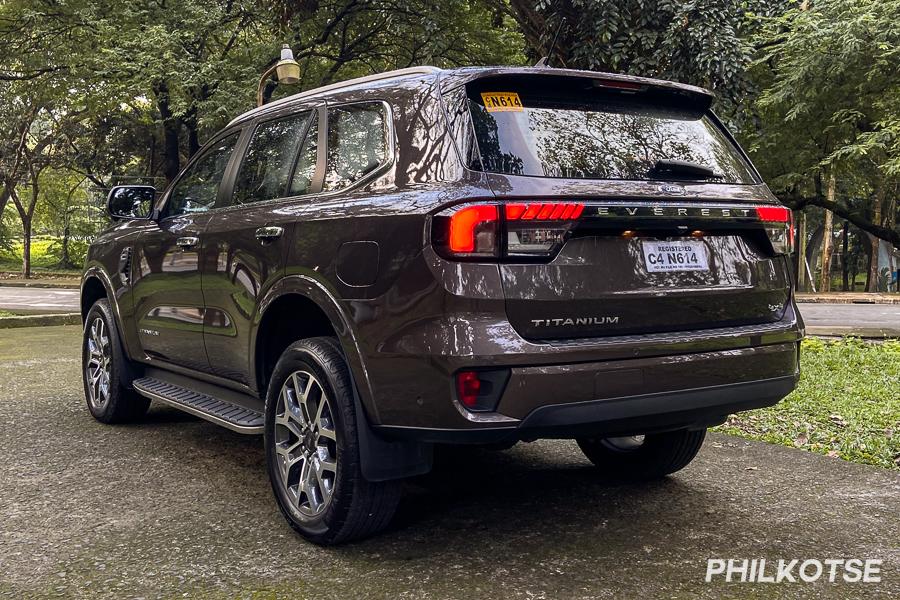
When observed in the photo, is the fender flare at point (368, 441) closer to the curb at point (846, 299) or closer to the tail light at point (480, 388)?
the tail light at point (480, 388)

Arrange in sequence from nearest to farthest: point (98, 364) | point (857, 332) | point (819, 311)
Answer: point (98, 364) → point (857, 332) → point (819, 311)

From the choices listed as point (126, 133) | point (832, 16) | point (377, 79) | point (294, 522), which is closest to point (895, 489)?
point (294, 522)

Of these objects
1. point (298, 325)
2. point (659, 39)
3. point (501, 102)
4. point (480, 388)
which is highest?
point (659, 39)

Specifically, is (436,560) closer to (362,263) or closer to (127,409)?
(362,263)

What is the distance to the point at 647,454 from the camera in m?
4.32

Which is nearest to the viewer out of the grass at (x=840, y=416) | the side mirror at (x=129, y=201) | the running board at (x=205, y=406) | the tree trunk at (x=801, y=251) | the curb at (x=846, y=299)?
the running board at (x=205, y=406)

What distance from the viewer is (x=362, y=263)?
10.5ft

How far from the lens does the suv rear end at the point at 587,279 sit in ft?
9.48

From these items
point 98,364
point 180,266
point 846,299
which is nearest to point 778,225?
point 180,266

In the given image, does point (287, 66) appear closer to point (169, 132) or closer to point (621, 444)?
point (621, 444)

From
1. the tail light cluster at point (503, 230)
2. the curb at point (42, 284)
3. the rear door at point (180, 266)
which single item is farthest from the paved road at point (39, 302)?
the tail light cluster at point (503, 230)

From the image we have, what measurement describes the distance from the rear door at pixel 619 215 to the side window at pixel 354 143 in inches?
18.8

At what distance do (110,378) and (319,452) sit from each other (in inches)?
107

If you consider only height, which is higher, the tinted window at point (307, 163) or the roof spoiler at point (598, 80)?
the roof spoiler at point (598, 80)
